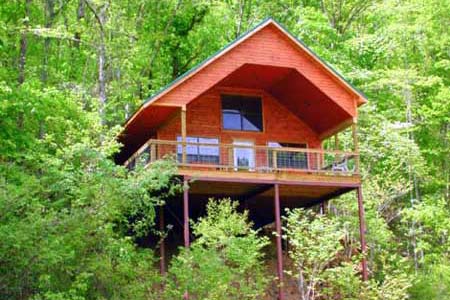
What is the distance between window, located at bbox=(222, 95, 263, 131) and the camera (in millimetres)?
21812

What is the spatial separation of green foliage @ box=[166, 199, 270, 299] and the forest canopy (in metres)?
0.05

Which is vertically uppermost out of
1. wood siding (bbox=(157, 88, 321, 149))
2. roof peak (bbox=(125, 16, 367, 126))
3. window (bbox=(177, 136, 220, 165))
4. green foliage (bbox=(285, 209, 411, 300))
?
roof peak (bbox=(125, 16, 367, 126))

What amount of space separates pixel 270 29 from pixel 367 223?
7.18 m

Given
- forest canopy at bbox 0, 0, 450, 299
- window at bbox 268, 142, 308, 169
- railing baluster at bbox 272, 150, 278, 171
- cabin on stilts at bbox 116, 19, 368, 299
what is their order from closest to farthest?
forest canopy at bbox 0, 0, 450, 299 < cabin on stilts at bbox 116, 19, 368, 299 < railing baluster at bbox 272, 150, 278, 171 < window at bbox 268, 142, 308, 169

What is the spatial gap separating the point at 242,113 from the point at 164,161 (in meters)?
5.24

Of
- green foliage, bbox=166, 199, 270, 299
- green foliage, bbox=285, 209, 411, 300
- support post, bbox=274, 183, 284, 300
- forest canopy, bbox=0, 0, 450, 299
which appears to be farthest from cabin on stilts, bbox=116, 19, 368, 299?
green foliage, bbox=166, 199, 270, 299

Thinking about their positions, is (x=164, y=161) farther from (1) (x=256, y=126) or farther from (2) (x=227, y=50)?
(1) (x=256, y=126)

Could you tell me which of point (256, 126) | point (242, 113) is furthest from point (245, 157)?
point (242, 113)

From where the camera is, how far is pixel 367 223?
76.3ft

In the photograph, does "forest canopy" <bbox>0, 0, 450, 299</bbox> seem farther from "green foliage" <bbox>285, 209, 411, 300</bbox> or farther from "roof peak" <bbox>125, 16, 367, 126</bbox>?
"roof peak" <bbox>125, 16, 367, 126</bbox>

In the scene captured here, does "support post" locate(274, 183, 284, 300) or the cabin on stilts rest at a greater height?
the cabin on stilts

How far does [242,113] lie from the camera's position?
22062 millimetres

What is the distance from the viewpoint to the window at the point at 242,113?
21812 mm

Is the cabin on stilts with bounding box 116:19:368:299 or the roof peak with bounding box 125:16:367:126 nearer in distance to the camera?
the roof peak with bounding box 125:16:367:126
